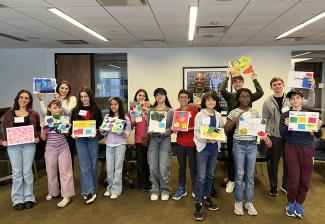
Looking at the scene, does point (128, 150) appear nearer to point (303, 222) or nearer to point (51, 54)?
point (303, 222)

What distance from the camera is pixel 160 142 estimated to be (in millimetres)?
3621

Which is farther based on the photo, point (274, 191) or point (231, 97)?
point (231, 97)

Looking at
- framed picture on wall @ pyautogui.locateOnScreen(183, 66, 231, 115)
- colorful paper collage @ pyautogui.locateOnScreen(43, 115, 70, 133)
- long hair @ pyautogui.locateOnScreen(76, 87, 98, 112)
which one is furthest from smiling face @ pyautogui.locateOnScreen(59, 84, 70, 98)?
framed picture on wall @ pyautogui.locateOnScreen(183, 66, 231, 115)

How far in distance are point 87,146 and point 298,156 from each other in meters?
2.54

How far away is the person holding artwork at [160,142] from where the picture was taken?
351cm

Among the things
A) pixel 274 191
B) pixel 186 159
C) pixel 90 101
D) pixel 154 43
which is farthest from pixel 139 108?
pixel 154 43

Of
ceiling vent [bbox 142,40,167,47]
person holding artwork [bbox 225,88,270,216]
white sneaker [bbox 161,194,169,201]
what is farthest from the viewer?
ceiling vent [bbox 142,40,167,47]

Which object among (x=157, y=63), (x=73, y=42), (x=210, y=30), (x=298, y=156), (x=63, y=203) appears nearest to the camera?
(x=298, y=156)

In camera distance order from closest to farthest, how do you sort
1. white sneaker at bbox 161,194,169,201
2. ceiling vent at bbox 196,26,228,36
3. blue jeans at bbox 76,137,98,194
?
1. blue jeans at bbox 76,137,98,194
2. white sneaker at bbox 161,194,169,201
3. ceiling vent at bbox 196,26,228,36

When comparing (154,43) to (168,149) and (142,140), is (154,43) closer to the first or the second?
(142,140)

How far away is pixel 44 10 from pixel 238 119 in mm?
2935

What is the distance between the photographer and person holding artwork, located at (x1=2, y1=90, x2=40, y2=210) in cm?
342

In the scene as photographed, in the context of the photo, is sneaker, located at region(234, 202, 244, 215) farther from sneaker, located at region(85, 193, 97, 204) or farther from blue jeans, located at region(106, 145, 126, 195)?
sneaker, located at region(85, 193, 97, 204)

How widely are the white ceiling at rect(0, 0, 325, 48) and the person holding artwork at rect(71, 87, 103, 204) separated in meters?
1.22
